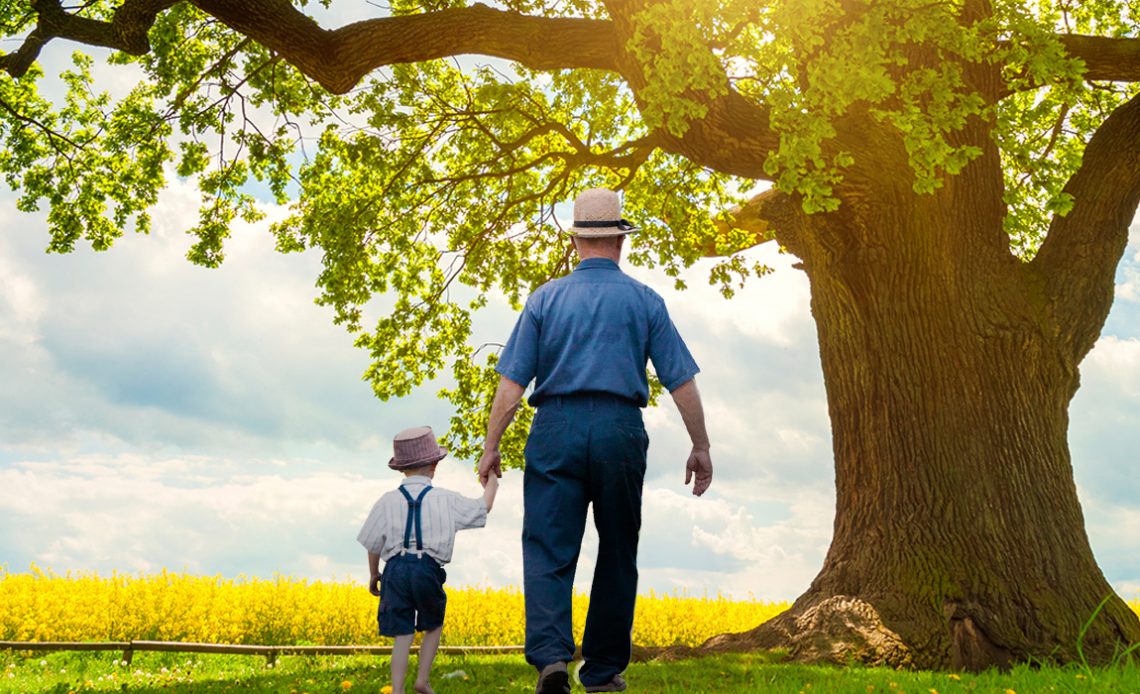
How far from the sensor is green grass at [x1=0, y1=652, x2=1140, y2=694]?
6652 millimetres

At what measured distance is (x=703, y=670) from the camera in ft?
28.1

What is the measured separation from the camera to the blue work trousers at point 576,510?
4980 mm

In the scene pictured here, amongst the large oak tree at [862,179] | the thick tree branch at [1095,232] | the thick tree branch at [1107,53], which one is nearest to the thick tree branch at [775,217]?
the large oak tree at [862,179]

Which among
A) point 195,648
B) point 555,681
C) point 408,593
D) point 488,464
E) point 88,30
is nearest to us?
point 555,681

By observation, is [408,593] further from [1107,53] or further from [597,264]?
[1107,53]

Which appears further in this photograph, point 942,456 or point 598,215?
point 942,456

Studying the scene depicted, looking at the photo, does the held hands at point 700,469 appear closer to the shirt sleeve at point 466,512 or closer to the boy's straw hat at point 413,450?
the shirt sleeve at point 466,512

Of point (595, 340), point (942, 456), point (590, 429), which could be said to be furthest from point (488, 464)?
point (942, 456)

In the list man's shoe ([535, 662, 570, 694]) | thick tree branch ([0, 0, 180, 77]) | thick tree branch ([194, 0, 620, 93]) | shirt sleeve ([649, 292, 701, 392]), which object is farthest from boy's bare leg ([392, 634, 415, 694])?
thick tree branch ([0, 0, 180, 77])

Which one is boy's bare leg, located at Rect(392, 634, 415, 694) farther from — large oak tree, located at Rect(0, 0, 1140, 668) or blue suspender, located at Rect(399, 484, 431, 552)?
large oak tree, located at Rect(0, 0, 1140, 668)

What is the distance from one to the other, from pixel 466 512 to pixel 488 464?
1230mm

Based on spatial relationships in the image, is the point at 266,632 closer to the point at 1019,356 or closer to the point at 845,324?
the point at 845,324

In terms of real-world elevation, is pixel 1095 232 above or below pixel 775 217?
below

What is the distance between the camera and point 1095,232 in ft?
37.2
